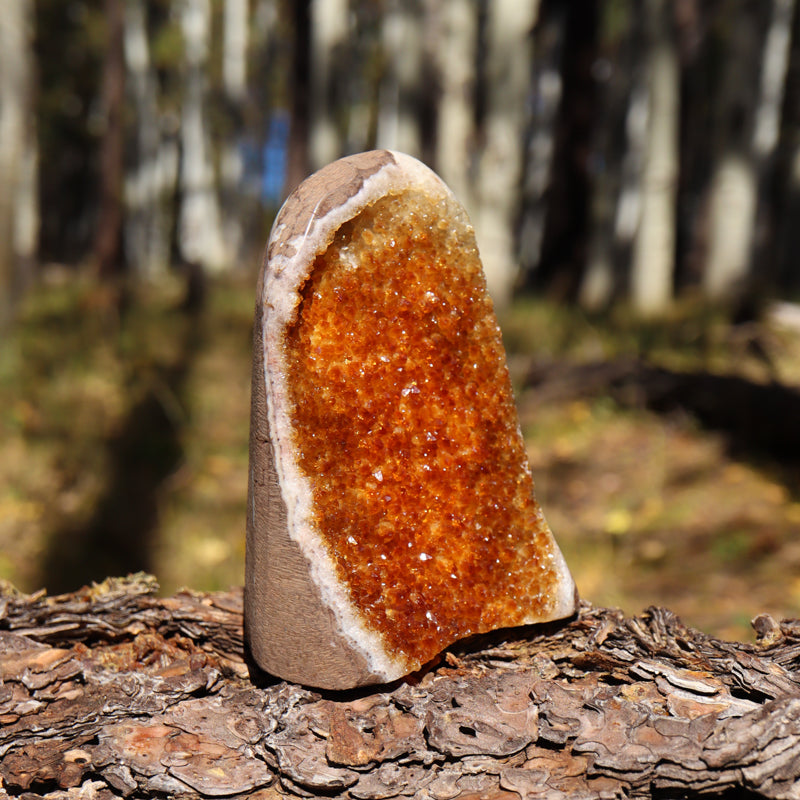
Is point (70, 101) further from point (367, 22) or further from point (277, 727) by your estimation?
point (277, 727)

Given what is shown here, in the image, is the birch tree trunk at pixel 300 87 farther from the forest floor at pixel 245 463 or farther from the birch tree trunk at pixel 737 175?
the birch tree trunk at pixel 737 175

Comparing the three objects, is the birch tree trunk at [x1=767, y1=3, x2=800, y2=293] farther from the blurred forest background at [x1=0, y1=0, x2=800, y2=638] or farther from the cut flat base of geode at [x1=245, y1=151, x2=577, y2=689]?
the cut flat base of geode at [x1=245, y1=151, x2=577, y2=689]

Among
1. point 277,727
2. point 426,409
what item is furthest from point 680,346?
point 277,727

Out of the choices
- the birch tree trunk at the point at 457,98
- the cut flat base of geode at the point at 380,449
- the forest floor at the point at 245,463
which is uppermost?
the birch tree trunk at the point at 457,98

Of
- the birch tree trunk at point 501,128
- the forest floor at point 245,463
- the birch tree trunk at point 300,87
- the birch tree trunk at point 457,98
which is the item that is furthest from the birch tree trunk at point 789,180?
the birch tree trunk at point 300,87

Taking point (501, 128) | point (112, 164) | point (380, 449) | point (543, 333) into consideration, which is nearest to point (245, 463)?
point (543, 333)

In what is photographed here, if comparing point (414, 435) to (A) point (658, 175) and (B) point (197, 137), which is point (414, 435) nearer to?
(A) point (658, 175)

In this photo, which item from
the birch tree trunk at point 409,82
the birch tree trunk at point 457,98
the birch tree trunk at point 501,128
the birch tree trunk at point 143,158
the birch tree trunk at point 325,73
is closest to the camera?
the birch tree trunk at point 501,128

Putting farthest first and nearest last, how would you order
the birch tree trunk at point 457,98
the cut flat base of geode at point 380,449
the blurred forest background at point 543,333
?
the birch tree trunk at point 457,98 < the blurred forest background at point 543,333 < the cut flat base of geode at point 380,449
